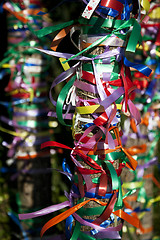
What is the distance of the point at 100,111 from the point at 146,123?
1.00m

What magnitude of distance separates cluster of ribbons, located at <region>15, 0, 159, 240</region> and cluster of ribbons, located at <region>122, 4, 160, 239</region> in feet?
2.45

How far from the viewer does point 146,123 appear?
5.84 feet

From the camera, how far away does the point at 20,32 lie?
1.81m

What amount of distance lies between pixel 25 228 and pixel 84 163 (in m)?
1.21

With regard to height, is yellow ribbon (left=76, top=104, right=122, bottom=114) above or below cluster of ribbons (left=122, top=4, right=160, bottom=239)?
above

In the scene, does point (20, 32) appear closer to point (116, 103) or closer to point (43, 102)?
point (43, 102)

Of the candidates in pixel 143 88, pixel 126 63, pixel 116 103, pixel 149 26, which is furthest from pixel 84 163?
pixel 149 26

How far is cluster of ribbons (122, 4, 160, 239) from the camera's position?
5.57 ft

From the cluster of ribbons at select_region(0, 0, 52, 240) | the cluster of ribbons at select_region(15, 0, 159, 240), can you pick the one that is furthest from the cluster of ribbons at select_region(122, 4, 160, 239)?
the cluster of ribbons at select_region(15, 0, 159, 240)

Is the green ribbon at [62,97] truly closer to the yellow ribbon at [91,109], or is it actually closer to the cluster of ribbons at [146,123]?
the yellow ribbon at [91,109]

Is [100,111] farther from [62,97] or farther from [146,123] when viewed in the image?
[146,123]

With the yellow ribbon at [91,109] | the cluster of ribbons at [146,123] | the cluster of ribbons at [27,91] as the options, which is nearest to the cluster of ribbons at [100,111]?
the yellow ribbon at [91,109]

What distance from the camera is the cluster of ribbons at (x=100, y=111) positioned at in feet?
2.73

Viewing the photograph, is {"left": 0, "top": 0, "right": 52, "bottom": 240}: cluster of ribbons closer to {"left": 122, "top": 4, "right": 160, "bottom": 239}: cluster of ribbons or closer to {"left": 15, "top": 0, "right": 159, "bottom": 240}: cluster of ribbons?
{"left": 122, "top": 4, "right": 160, "bottom": 239}: cluster of ribbons
